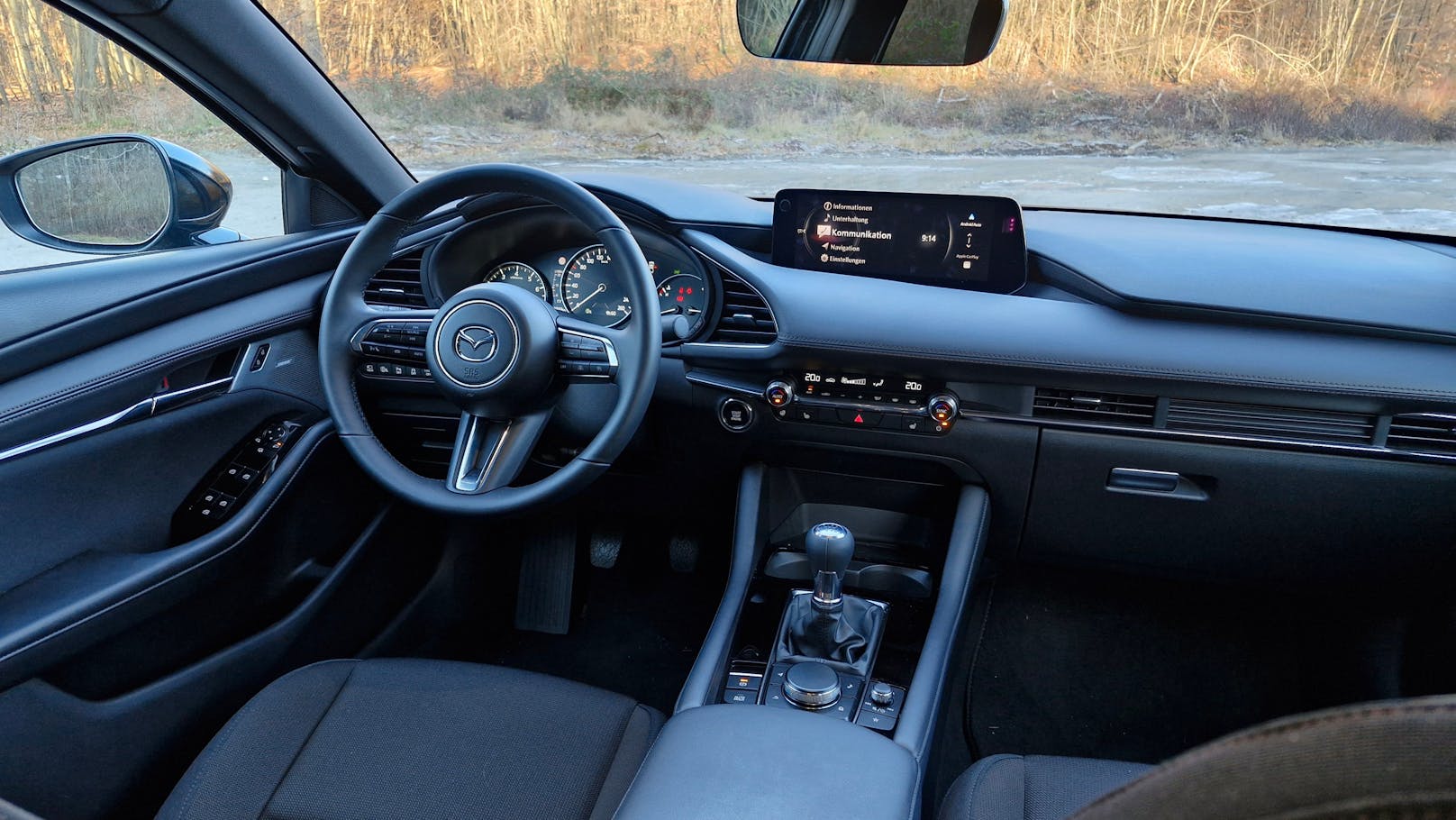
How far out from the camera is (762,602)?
2.18 meters

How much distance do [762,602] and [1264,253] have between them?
127cm

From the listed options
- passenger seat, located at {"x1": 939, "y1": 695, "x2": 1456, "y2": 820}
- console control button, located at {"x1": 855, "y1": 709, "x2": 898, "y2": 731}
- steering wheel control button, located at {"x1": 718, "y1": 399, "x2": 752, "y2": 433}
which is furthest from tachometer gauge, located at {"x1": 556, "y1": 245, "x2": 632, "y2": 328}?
passenger seat, located at {"x1": 939, "y1": 695, "x2": 1456, "y2": 820}

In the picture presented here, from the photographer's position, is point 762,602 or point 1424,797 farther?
point 762,602

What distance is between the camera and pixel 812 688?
1810mm

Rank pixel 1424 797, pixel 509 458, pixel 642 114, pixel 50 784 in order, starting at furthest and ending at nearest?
pixel 642 114 < pixel 509 458 < pixel 50 784 < pixel 1424 797

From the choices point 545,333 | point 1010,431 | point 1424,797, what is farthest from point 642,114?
point 1424,797

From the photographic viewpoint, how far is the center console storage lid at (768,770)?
1291mm

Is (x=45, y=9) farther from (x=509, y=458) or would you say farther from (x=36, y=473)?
(x=509, y=458)

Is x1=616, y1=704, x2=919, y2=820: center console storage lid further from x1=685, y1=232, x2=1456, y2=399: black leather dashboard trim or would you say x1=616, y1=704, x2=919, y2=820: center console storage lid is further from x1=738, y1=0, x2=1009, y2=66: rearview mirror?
x1=738, y1=0, x2=1009, y2=66: rearview mirror

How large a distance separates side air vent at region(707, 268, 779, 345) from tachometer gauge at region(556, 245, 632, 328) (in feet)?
0.74

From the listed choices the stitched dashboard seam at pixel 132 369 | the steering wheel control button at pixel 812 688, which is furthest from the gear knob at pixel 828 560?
the stitched dashboard seam at pixel 132 369

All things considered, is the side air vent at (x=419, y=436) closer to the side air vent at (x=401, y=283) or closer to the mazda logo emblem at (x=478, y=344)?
the side air vent at (x=401, y=283)

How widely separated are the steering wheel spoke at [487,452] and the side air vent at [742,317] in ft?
1.69

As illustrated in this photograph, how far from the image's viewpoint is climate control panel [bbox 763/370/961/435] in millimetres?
2223
